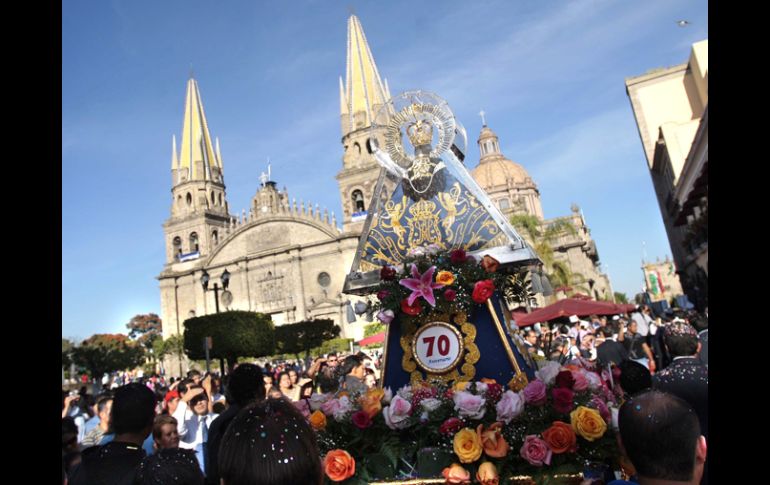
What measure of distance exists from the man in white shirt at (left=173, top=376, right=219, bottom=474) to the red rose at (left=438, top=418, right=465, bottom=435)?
3.59m

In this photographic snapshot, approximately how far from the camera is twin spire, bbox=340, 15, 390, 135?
46031 millimetres

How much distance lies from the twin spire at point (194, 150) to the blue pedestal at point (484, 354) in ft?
168

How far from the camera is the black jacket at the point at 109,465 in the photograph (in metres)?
3.16

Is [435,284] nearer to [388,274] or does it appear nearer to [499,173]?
[388,274]

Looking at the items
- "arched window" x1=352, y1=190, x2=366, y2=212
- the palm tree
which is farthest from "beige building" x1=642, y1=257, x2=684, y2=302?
"arched window" x1=352, y1=190, x2=366, y2=212

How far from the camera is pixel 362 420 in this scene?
442 centimetres

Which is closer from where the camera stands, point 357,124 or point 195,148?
point 357,124

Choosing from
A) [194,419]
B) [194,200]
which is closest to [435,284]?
[194,419]

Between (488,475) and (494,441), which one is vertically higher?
(494,441)

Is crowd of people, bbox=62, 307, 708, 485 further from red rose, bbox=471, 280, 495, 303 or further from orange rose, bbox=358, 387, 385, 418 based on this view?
red rose, bbox=471, 280, 495, 303

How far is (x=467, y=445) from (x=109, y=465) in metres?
2.32

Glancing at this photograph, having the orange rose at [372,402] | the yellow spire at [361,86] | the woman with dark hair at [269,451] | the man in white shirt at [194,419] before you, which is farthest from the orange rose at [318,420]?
the yellow spire at [361,86]

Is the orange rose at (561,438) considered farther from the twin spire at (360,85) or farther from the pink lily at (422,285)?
the twin spire at (360,85)
